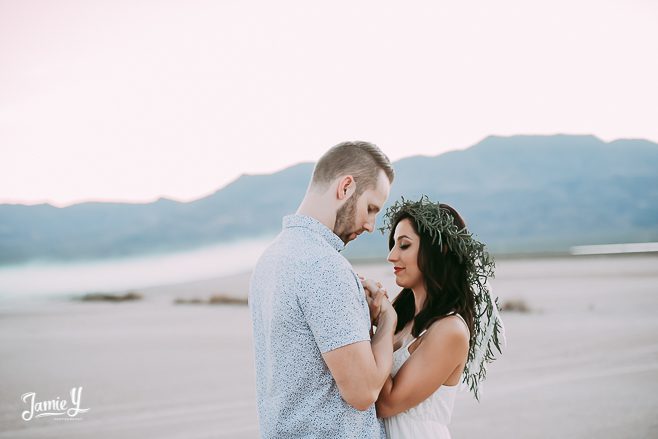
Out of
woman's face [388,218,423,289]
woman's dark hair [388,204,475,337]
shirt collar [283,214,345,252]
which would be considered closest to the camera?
shirt collar [283,214,345,252]

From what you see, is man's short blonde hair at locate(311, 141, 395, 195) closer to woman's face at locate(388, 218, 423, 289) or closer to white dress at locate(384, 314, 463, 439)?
woman's face at locate(388, 218, 423, 289)

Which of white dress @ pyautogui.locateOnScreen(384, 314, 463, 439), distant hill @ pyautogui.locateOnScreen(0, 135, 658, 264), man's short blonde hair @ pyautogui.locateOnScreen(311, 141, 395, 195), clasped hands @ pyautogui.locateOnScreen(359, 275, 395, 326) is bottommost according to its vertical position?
white dress @ pyautogui.locateOnScreen(384, 314, 463, 439)

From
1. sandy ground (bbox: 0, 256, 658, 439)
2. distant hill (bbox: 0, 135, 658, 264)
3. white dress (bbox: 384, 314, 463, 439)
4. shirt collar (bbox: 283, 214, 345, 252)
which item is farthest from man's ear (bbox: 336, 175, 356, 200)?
distant hill (bbox: 0, 135, 658, 264)

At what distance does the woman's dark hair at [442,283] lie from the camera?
3379 millimetres

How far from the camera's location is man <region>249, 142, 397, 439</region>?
2432 mm

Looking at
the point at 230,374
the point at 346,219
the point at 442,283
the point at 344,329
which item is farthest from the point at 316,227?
the point at 230,374

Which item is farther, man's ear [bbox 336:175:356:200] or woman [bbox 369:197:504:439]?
woman [bbox 369:197:504:439]

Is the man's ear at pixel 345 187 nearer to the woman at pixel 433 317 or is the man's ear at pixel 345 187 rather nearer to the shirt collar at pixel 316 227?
the shirt collar at pixel 316 227

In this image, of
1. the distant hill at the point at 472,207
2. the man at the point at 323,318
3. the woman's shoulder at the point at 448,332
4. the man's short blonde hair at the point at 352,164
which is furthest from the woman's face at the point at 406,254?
the distant hill at the point at 472,207

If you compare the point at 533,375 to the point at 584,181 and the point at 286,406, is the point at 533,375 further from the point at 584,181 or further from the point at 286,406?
the point at 584,181

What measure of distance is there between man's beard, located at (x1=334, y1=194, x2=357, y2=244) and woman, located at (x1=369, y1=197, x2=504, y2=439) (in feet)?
2.38

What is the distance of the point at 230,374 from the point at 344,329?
32.0 feet

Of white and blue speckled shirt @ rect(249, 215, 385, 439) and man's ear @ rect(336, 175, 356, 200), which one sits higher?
man's ear @ rect(336, 175, 356, 200)

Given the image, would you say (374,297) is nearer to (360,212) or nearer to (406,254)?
(360,212)
